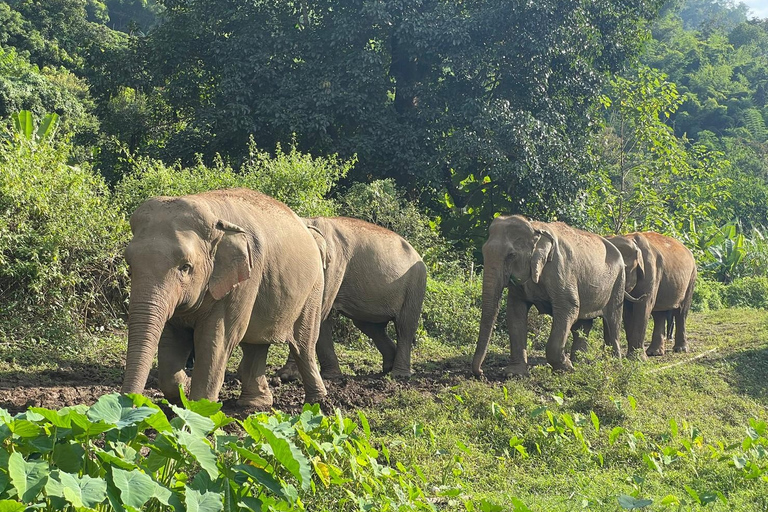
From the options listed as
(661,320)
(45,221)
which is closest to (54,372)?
(45,221)

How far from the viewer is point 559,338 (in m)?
11.1

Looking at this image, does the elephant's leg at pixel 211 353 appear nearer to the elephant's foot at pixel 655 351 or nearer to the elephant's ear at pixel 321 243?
the elephant's ear at pixel 321 243

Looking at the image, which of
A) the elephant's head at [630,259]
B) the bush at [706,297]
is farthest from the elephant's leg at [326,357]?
the bush at [706,297]

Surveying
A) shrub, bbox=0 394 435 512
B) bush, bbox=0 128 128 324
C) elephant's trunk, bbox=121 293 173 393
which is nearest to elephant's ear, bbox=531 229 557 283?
bush, bbox=0 128 128 324

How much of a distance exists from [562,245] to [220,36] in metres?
11.1

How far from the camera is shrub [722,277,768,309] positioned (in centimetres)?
2222

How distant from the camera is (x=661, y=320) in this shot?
49.0 ft

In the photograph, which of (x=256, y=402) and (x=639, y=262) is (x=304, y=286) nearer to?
(x=256, y=402)

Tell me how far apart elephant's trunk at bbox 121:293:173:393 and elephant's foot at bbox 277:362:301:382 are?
403 centimetres

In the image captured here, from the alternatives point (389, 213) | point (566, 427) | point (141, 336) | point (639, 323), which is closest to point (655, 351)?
point (639, 323)

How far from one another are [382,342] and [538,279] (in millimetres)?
2143

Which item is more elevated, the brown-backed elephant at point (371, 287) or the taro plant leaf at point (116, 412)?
the taro plant leaf at point (116, 412)

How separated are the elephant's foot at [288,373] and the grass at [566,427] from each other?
767mm

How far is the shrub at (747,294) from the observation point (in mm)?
22219
